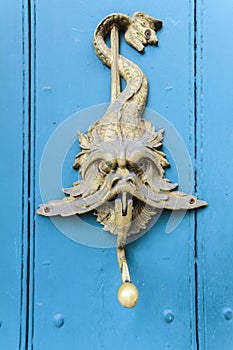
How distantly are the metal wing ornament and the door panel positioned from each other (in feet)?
A: 0.07

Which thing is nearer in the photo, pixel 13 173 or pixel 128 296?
pixel 128 296

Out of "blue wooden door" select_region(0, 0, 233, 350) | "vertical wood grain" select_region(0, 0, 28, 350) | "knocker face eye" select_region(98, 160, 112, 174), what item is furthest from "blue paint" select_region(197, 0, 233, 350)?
"vertical wood grain" select_region(0, 0, 28, 350)

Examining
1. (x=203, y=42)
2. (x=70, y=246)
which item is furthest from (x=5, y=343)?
(x=203, y=42)

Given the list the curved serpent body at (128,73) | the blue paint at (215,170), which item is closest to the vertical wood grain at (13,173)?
the curved serpent body at (128,73)

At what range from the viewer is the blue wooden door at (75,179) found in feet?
2.33

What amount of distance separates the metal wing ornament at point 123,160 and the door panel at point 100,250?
0.02 m

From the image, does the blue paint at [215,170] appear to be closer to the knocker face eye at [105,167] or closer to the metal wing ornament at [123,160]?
the metal wing ornament at [123,160]

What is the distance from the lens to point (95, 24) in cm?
77

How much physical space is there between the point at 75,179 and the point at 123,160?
0.35 feet

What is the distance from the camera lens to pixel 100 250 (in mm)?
722

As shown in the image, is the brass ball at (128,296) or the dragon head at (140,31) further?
the dragon head at (140,31)

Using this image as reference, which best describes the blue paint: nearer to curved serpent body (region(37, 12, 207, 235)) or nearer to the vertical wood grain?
curved serpent body (region(37, 12, 207, 235))

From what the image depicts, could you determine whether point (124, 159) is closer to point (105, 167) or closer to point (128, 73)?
point (105, 167)

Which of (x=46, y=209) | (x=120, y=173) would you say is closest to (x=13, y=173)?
(x=46, y=209)
